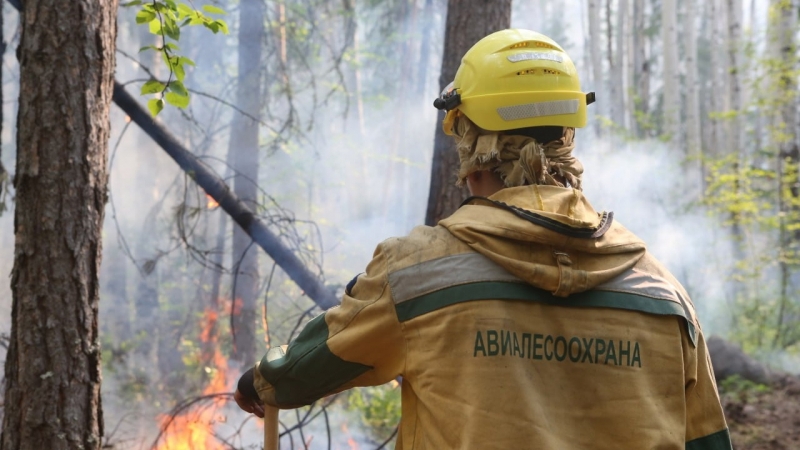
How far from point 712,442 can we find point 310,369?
1.23 m

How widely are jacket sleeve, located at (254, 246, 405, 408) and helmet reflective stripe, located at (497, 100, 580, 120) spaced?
0.59 metres

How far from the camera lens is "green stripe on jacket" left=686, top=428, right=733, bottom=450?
6.95 feet

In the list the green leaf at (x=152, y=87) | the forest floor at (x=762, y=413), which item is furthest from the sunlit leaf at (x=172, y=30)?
the forest floor at (x=762, y=413)

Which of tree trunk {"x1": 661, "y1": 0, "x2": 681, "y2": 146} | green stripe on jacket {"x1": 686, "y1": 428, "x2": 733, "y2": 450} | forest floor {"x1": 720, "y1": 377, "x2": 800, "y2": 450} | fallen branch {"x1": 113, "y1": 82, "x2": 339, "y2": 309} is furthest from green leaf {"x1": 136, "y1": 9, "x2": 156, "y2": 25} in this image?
tree trunk {"x1": 661, "y1": 0, "x2": 681, "y2": 146}

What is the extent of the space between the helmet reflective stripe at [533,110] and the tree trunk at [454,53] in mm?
2756

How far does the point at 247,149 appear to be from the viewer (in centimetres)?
1278

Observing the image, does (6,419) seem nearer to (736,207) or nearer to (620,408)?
(620,408)

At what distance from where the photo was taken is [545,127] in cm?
216

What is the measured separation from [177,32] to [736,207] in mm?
11359

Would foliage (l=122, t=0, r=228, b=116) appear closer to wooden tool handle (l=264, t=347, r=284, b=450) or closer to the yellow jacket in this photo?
wooden tool handle (l=264, t=347, r=284, b=450)

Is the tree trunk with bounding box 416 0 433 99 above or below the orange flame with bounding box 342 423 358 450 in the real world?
above

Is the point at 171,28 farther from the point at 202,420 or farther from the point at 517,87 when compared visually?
the point at 202,420

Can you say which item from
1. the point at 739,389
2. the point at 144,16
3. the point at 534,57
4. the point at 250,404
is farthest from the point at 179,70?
the point at 739,389

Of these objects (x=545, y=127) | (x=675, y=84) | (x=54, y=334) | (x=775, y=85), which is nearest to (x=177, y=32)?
(x=54, y=334)
